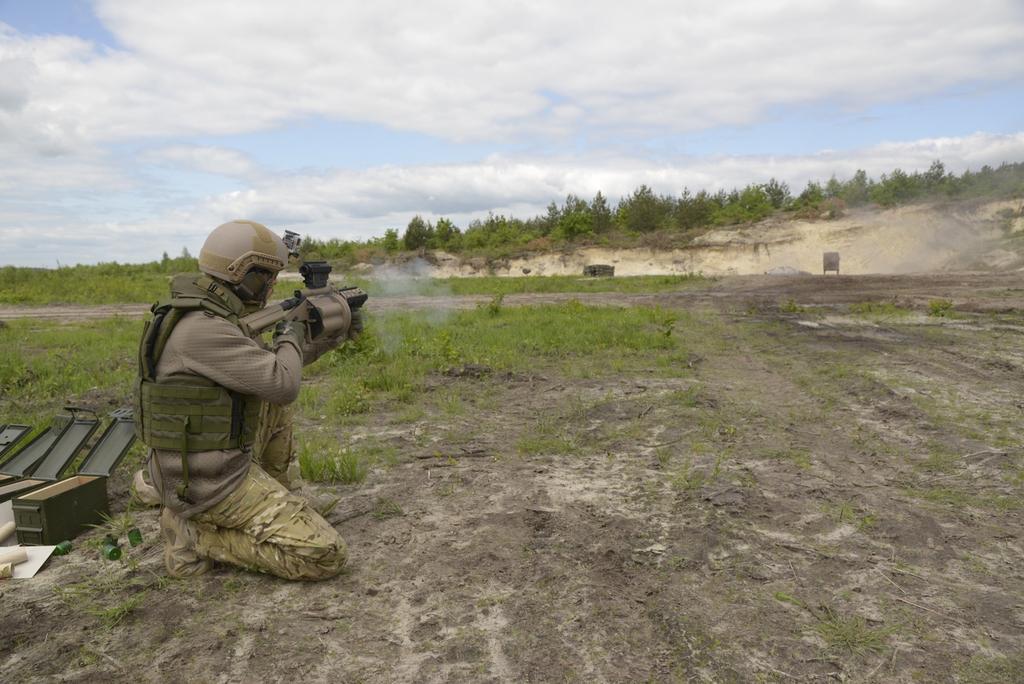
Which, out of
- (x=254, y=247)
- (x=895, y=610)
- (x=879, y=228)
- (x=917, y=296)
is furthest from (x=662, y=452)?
(x=879, y=228)

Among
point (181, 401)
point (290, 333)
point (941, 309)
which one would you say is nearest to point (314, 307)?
point (290, 333)

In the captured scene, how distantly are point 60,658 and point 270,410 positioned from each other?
1.60m

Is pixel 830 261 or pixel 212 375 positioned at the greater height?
pixel 212 375

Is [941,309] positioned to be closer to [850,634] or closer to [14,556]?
[850,634]

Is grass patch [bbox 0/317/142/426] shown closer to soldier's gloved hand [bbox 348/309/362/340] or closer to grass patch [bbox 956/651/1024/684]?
soldier's gloved hand [bbox 348/309/362/340]

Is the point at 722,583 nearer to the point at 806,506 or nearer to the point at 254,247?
the point at 806,506

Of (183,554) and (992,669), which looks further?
(183,554)

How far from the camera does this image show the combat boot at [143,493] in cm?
445

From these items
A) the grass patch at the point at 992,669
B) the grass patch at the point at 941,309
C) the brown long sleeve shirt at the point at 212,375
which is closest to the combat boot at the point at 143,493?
the brown long sleeve shirt at the point at 212,375

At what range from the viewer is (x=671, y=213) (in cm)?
4125

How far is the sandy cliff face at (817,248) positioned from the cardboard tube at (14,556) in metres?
33.3

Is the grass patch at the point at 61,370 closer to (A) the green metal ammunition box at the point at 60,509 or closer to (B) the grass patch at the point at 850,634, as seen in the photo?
(A) the green metal ammunition box at the point at 60,509

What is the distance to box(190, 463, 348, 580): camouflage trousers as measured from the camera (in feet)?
11.0

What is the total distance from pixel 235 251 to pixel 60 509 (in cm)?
194
